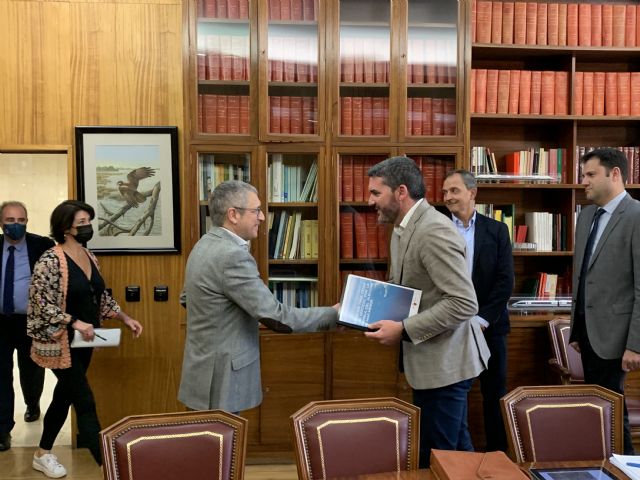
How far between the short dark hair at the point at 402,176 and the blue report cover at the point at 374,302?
37 cm

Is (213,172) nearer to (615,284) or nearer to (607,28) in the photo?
(615,284)

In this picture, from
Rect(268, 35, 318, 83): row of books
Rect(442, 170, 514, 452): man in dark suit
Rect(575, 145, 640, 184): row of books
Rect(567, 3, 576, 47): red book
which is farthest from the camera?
Rect(575, 145, 640, 184): row of books

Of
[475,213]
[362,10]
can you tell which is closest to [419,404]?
[475,213]

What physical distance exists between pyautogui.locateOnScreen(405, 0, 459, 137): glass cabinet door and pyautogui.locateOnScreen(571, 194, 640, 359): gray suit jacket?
119 cm

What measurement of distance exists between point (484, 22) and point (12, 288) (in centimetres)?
342

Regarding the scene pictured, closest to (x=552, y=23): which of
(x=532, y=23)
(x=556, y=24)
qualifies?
(x=556, y=24)

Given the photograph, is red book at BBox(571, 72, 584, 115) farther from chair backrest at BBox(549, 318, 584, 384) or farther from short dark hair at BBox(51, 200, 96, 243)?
short dark hair at BBox(51, 200, 96, 243)

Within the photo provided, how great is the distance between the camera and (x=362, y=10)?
11.2ft

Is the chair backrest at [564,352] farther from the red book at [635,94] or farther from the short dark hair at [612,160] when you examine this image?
the red book at [635,94]

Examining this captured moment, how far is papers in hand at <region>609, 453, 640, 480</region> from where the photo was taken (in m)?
1.46

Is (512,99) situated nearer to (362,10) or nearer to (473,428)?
(362,10)

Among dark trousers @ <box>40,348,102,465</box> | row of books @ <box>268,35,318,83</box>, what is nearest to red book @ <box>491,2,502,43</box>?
row of books @ <box>268,35,318,83</box>

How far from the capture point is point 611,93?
12.4ft

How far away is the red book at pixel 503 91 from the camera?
371cm
